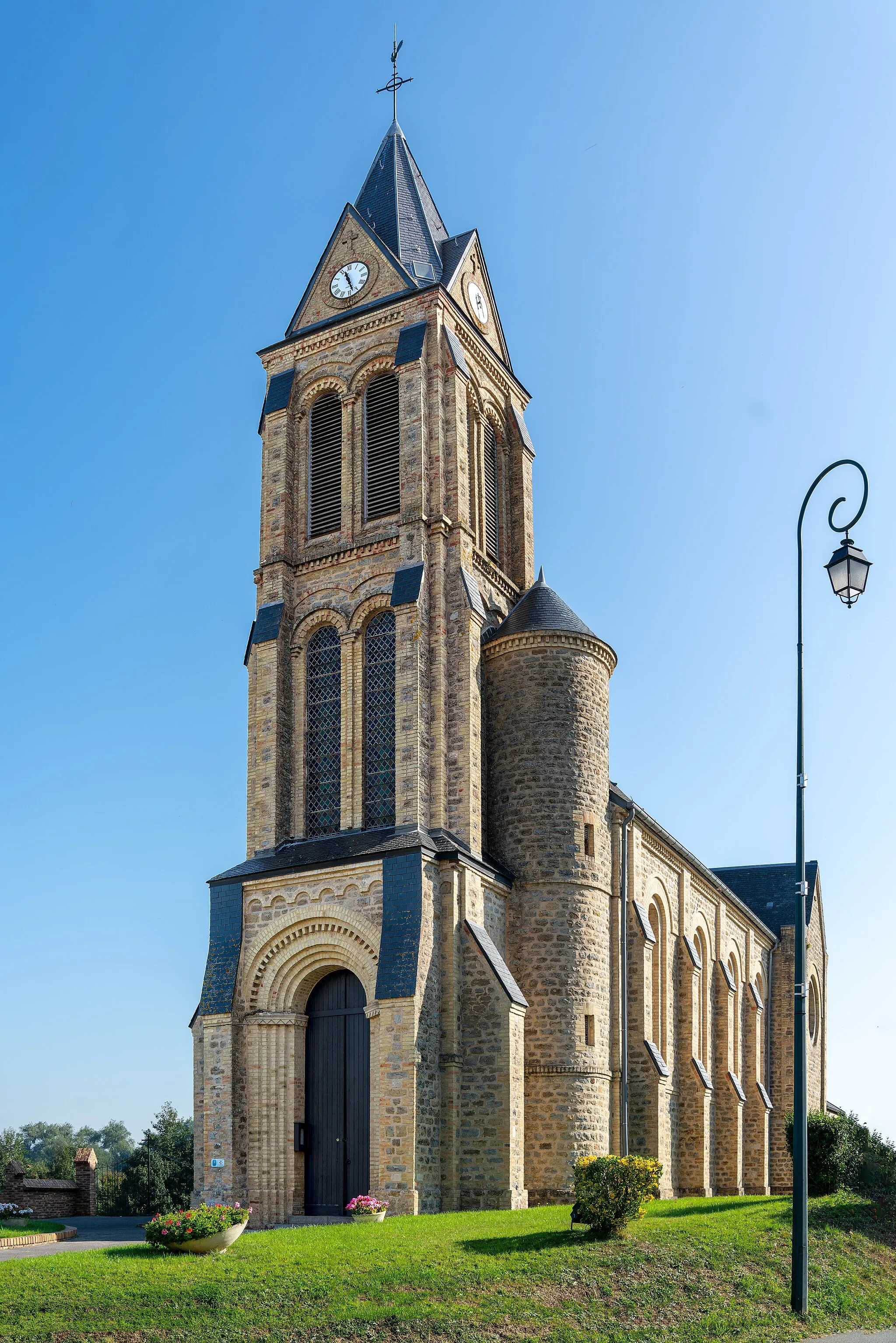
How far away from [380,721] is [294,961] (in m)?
5.87

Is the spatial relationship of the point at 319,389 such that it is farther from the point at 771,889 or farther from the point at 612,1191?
the point at 771,889

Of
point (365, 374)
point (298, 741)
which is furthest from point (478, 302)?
point (298, 741)

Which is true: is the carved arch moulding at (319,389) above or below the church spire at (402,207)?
below

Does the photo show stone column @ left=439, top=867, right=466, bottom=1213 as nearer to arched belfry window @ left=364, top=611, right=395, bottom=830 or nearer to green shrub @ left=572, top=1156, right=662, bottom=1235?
arched belfry window @ left=364, top=611, right=395, bottom=830

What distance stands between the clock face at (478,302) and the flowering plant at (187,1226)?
25081 mm

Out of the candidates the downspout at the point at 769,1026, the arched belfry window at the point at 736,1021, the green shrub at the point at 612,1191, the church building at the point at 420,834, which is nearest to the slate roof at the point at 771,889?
the downspout at the point at 769,1026

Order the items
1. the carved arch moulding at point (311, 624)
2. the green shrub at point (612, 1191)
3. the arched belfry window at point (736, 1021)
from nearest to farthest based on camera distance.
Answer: the green shrub at point (612, 1191) < the carved arch moulding at point (311, 624) < the arched belfry window at point (736, 1021)

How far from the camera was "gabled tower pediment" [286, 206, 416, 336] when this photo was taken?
33.3 metres

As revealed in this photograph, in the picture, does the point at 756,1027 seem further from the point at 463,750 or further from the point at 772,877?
the point at 463,750

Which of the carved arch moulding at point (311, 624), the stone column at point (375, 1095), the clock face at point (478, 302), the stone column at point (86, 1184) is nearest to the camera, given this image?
the stone column at point (375, 1095)

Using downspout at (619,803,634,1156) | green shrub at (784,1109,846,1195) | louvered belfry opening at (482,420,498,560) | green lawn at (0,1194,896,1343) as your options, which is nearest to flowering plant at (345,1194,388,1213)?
green lawn at (0,1194,896,1343)

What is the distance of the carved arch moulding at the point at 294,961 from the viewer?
27188 millimetres

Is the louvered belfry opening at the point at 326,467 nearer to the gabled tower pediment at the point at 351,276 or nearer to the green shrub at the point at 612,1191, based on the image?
the gabled tower pediment at the point at 351,276

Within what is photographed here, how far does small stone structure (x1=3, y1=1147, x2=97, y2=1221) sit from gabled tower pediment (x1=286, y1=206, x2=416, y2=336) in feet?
72.9
